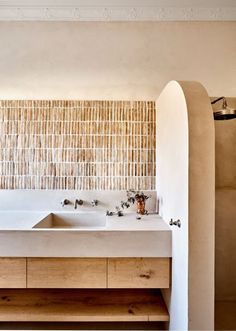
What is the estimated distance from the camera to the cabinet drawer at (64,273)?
64.3 inches

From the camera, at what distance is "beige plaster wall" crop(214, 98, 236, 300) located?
6.96 ft

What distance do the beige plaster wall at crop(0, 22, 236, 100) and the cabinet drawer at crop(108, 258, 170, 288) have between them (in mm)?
1532

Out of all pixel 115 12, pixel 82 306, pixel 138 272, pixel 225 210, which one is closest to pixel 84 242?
pixel 138 272

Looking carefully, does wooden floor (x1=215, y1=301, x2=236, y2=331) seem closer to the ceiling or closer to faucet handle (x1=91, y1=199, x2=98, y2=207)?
faucet handle (x1=91, y1=199, x2=98, y2=207)

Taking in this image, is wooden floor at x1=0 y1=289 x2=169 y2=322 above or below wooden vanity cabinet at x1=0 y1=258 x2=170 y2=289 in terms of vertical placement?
below

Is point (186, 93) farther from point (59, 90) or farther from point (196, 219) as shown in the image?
point (59, 90)

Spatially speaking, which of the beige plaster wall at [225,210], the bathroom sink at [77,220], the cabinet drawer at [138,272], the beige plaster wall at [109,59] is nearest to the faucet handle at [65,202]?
the bathroom sink at [77,220]

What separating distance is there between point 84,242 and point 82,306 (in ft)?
1.83

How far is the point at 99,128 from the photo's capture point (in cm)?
243

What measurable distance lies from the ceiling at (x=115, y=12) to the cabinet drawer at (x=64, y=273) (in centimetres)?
225

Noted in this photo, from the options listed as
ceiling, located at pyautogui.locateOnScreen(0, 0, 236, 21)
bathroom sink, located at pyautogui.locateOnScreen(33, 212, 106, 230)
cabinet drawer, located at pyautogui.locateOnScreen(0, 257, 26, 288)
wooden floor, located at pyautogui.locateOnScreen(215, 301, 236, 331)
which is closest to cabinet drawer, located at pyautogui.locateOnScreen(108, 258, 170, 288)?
wooden floor, located at pyautogui.locateOnScreen(215, 301, 236, 331)

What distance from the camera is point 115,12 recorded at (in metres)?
2.48

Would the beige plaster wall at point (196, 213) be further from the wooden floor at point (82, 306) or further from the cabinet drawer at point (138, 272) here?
the wooden floor at point (82, 306)

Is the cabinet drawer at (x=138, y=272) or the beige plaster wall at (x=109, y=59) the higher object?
the beige plaster wall at (x=109, y=59)
